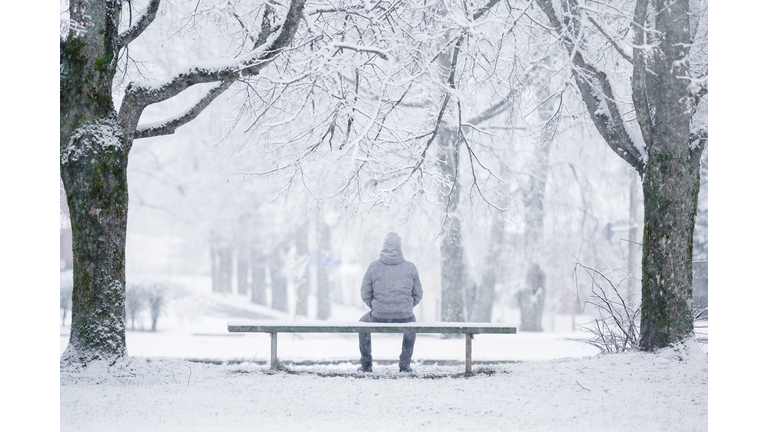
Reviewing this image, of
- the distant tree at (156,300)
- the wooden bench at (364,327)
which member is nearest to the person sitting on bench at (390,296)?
the wooden bench at (364,327)

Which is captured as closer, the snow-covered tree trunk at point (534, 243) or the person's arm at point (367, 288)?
the person's arm at point (367, 288)

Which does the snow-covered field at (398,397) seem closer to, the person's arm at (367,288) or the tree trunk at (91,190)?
the tree trunk at (91,190)

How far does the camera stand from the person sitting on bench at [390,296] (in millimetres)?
7078

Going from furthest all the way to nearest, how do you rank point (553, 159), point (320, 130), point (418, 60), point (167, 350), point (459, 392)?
point (553, 159) < point (167, 350) < point (320, 130) < point (418, 60) < point (459, 392)

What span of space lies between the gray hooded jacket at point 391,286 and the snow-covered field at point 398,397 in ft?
2.20

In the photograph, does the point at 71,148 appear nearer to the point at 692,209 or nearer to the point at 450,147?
the point at 692,209

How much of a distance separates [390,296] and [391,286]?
0.35 ft

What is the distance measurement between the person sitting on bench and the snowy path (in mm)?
309

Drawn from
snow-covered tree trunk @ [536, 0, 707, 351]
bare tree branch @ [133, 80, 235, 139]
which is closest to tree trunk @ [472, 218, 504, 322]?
snow-covered tree trunk @ [536, 0, 707, 351]

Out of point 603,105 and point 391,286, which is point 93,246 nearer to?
point 391,286

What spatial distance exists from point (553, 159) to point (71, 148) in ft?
40.4

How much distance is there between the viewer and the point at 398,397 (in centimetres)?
562

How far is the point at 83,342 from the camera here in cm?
612
